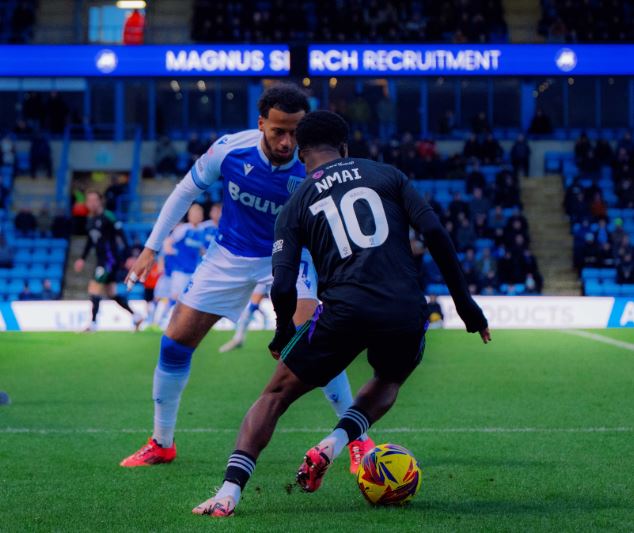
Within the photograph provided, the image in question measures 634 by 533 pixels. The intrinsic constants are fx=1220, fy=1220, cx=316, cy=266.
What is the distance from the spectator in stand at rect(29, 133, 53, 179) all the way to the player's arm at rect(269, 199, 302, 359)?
28.2 meters

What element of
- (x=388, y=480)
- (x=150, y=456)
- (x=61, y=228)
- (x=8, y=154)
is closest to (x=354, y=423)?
(x=388, y=480)

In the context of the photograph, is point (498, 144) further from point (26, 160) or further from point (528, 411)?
point (528, 411)

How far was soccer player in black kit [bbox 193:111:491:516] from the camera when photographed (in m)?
5.62

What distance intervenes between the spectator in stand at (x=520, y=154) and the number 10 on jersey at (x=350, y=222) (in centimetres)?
2731

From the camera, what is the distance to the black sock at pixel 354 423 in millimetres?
5879

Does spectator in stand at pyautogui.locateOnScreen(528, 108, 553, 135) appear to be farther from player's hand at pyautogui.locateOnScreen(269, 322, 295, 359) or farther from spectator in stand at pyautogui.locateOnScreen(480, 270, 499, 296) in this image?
player's hand at pyautogui.locateOnScreen(269, 322, 295, 359)

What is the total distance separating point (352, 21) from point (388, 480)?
1110 inches

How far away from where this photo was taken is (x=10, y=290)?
2822 cm

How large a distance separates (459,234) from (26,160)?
12889 millimetres

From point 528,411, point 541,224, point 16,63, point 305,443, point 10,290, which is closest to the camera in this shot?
point 305,443

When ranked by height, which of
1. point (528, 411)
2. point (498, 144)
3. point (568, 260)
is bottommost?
point (568, 260)

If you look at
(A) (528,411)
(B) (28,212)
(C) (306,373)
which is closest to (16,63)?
(B) (28,212)

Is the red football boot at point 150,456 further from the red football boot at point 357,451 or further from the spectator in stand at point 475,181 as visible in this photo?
the spectator in stand at point 475,181

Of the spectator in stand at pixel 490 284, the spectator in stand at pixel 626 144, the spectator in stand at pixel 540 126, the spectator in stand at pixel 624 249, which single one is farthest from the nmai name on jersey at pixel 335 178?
the spectator in stand at pixel 540 126
